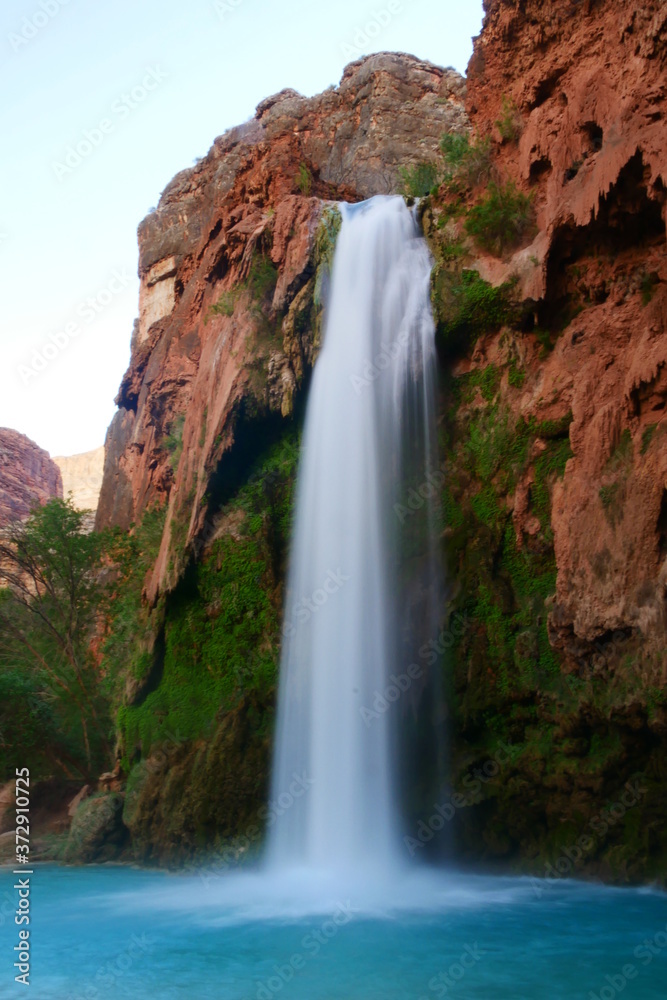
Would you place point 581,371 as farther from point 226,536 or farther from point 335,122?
point 335,122

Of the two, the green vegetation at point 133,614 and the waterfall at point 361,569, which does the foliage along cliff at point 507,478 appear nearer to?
the green vegetation at point 133,614

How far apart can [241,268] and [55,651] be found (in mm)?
13677

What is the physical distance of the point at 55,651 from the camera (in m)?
25.1

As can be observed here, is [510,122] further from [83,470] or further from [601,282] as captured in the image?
[83,470]

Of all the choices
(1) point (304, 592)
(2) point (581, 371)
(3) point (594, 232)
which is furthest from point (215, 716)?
(3) point (594, 232)

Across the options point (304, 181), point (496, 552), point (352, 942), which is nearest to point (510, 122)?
point (304, 181)

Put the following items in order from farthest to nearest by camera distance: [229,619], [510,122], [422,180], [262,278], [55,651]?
1. [55,651]
2. [422,180]
3. [262,278]
4. [229,619]
5. [510,122]

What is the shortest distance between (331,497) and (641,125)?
781 centimetres

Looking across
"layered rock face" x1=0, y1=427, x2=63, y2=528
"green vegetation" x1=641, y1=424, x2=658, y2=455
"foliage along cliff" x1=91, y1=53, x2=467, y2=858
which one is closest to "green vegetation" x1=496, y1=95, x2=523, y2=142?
"foliage along cliff" x1=91, y1=53, x2=467, y2=858

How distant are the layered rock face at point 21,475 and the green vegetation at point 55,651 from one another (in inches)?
1277

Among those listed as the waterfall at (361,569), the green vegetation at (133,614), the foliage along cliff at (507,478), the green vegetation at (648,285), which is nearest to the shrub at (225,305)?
the foliage along cliff at (507,478)

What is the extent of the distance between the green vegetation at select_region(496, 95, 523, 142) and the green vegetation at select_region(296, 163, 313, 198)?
240 inches

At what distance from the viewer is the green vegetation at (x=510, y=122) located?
615 inches

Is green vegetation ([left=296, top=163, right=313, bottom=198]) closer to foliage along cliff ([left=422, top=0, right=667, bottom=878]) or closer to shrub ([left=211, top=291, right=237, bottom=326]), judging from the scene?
shrub ([left=211, top=291, right=237, bottom=326])
